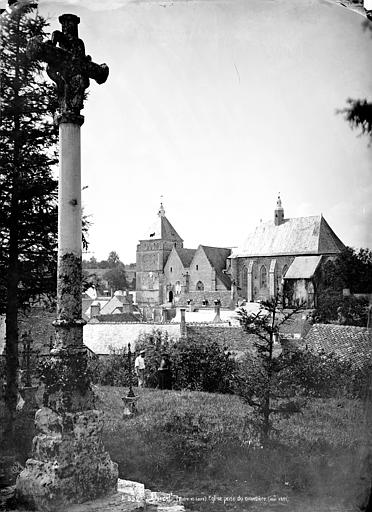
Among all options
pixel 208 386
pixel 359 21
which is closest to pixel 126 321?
pixel 208 386

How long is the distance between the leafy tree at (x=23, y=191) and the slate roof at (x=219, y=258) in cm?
289

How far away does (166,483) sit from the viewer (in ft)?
13.6

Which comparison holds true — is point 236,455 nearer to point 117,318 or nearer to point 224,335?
point 224,335

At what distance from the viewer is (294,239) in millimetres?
7051

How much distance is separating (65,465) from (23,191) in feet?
7.63

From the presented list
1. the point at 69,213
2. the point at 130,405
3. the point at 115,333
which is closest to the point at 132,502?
the point at 69,213

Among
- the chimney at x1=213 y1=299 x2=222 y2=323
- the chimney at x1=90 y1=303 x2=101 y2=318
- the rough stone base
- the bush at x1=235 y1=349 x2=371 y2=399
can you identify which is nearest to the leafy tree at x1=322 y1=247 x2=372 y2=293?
the bush at x1=235 y1=349 x2=371 y2=399

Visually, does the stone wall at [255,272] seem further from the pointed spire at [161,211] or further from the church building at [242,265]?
the pointed spire at [161,211]

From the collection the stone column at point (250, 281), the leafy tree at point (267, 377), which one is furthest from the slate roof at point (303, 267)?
the leafy tree at point (267, 377)

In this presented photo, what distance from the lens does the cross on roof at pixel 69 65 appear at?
11.9 ft

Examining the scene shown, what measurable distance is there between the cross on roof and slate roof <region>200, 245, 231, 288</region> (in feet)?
11.8

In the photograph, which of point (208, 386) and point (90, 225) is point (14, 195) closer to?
point (90, 225)

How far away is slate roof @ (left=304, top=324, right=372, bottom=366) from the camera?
3.46m

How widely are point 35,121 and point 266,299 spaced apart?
2651mm
